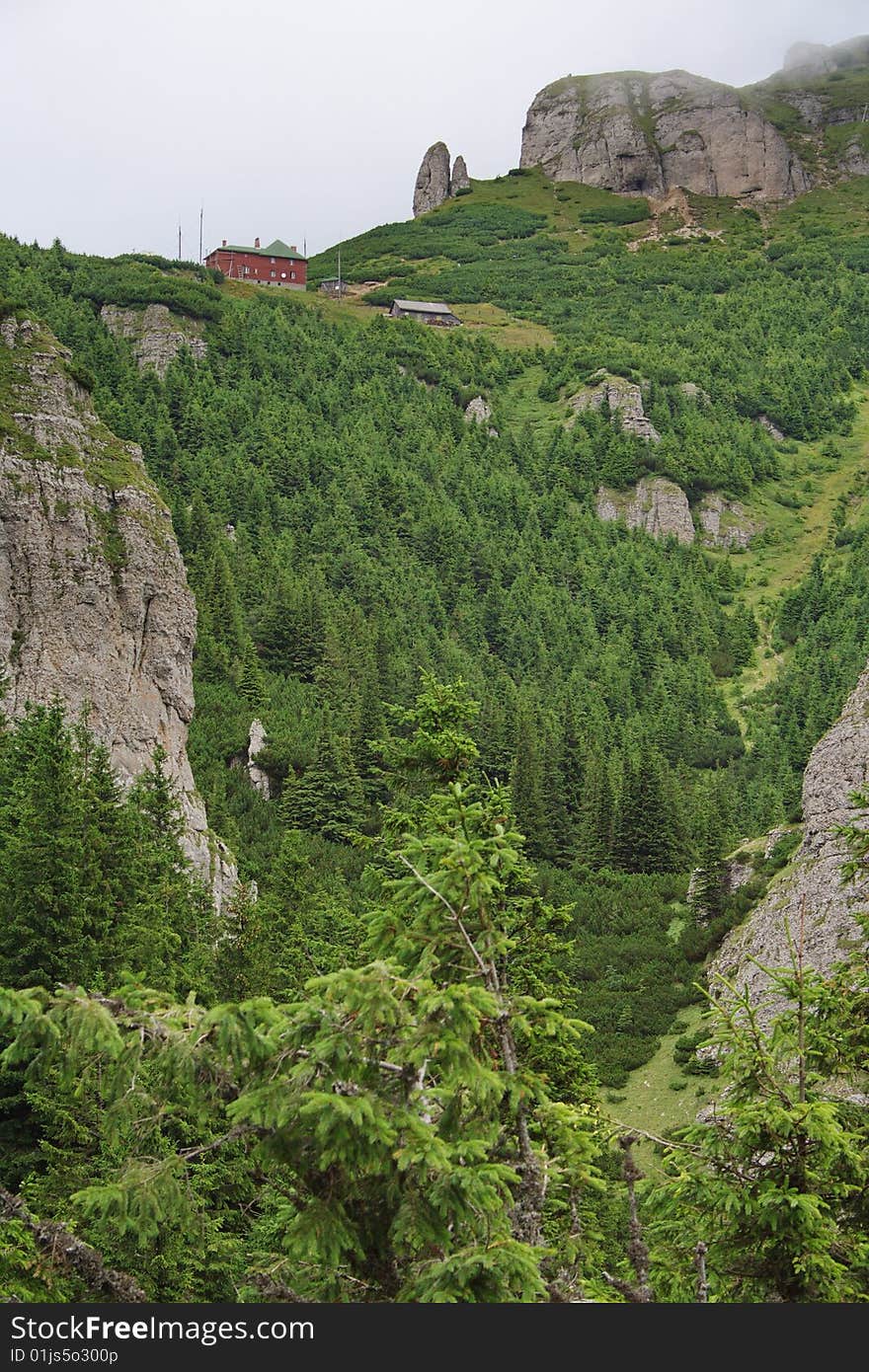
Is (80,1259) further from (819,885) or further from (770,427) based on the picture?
(770,427)

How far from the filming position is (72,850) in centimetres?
2450

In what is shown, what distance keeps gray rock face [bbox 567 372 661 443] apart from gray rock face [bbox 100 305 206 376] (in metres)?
44.4

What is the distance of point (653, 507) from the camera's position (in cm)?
12588

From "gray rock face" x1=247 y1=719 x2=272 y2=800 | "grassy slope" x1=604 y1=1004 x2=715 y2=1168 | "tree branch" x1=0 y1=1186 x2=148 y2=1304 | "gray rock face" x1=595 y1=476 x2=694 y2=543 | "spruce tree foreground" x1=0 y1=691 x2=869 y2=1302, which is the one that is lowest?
"grassy slope" x1=604 y1=1004 x2=715 y2=1168

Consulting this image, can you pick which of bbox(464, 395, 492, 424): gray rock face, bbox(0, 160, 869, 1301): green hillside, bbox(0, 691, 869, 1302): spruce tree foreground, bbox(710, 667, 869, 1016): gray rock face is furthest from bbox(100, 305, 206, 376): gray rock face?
bbox(0, 691, 869, 1302): spruce tree foreground

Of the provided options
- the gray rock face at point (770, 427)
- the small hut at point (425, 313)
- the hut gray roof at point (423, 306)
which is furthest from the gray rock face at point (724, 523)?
the hut gray roof at point (423, 306)

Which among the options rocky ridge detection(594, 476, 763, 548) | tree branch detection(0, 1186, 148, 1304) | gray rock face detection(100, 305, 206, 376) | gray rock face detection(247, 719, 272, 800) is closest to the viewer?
tree branch detection(0, 1186, 148, 1304)

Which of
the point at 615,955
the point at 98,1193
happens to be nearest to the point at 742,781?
the point at 615,955

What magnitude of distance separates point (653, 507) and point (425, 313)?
54.9m

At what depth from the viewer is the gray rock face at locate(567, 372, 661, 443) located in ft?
447

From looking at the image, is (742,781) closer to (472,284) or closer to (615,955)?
(615,955)

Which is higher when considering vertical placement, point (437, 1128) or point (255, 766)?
point (437, 1128)

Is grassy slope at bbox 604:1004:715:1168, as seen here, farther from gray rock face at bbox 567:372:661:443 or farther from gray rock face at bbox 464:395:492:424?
gray rock face at bbox 567:372:661:443

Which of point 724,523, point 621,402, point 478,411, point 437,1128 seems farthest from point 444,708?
point 621,402
